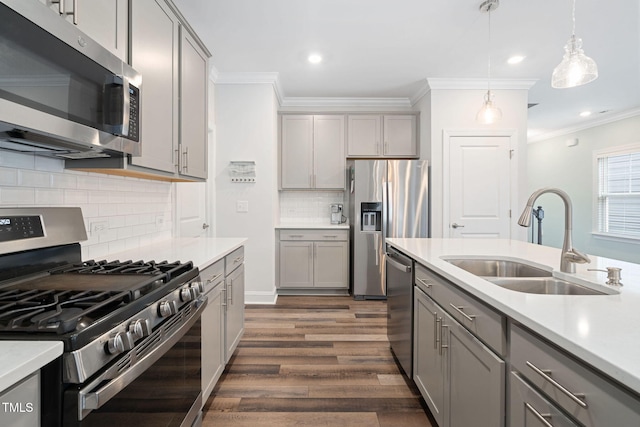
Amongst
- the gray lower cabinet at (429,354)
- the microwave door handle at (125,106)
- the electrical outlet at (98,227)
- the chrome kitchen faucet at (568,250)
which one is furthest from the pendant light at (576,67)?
the electrical outlet at (98,227)

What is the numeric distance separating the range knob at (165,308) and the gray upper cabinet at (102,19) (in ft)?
3.59

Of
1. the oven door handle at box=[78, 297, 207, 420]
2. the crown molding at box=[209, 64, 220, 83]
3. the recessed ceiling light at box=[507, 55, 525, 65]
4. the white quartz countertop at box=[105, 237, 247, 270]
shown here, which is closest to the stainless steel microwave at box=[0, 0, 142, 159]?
the white quartz countertop at box=[105, 237, 247, 270]

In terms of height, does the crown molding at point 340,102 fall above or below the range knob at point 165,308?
above

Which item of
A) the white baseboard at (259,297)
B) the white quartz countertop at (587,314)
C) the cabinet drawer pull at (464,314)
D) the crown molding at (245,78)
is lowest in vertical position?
the white baseboard at (259,297)

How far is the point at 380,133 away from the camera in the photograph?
4.34 meters

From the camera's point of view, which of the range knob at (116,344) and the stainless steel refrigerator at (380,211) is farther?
the stainless steel refrigerator at (380,211)

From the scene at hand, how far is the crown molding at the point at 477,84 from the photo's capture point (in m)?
3.79

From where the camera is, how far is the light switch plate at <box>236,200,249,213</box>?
3707 millimetres

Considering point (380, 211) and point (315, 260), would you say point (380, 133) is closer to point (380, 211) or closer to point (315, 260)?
point (380, 211)

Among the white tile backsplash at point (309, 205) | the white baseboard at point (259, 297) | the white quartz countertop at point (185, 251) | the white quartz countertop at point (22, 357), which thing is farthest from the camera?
the white tile backsplash at point (309, 205)

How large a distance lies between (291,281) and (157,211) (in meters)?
2.09

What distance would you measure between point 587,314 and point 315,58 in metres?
3.14

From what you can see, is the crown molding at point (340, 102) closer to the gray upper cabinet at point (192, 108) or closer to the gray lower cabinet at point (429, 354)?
the gray upper cabinet at point (192, 108)

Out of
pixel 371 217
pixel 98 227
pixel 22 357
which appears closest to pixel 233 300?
pixel 98 227
